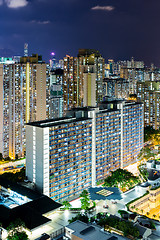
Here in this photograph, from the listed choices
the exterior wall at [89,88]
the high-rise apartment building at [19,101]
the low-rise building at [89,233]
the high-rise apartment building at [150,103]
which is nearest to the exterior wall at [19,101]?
the high-rise apartment building at [19,101]

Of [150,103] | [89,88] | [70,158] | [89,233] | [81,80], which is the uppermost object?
[81,80]

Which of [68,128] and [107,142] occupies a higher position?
[68,128]

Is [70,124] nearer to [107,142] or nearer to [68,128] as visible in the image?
[68,128]

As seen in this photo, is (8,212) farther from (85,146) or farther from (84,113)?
(84,113)

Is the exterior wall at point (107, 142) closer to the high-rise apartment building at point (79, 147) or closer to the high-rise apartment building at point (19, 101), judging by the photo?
the high-rise apartment building at point (79, 147)

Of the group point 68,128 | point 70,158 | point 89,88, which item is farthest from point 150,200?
point 89,88

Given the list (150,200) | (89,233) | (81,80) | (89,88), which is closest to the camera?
(89,233)

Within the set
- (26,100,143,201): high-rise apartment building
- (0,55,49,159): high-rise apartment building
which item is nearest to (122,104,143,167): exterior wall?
(26,100,143,201): high-rise apartment building

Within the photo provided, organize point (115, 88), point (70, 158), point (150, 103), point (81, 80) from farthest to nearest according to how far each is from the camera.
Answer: point (115, 88), point (150, 103), point (81, 80), point (70, 158)
